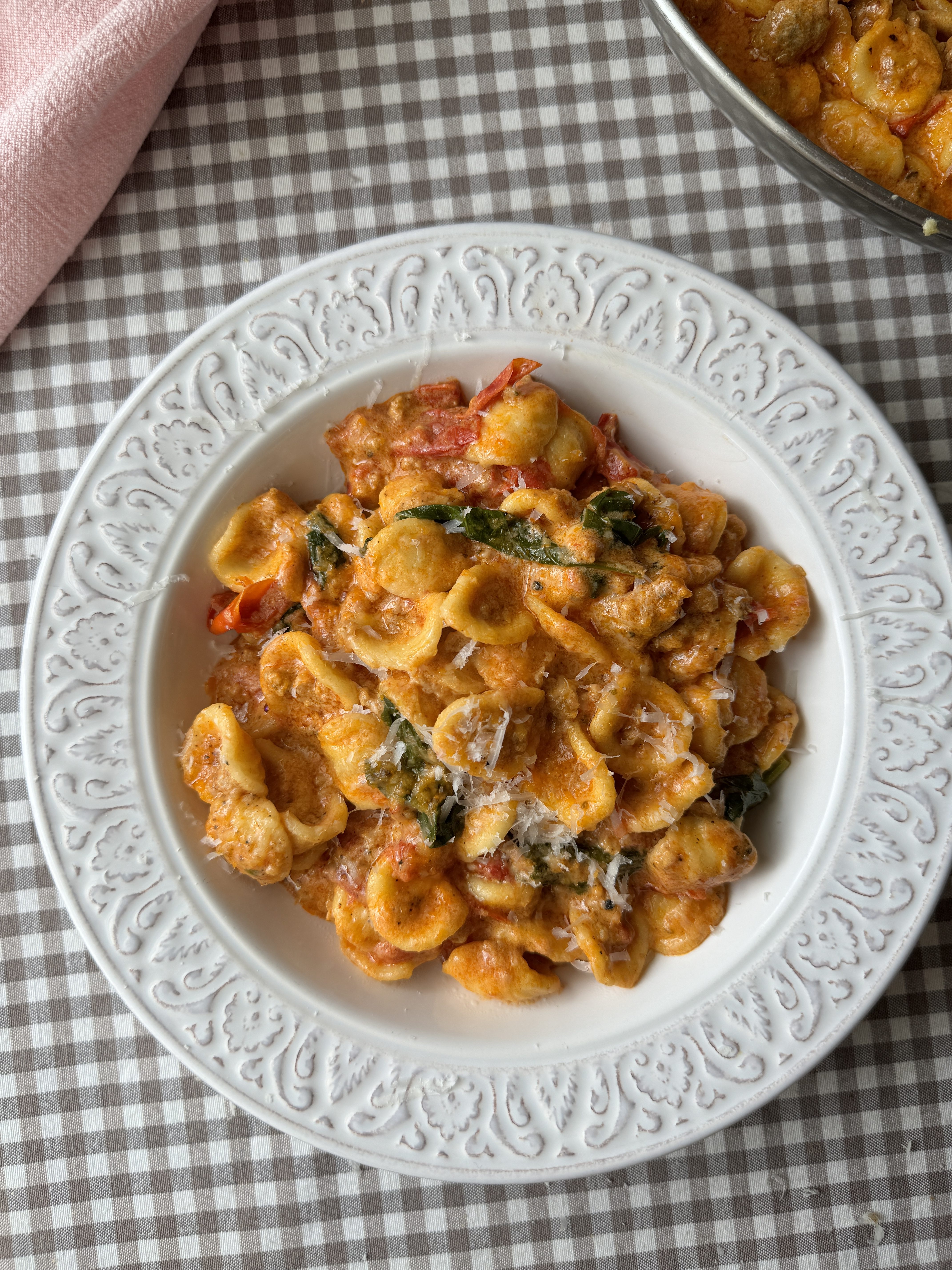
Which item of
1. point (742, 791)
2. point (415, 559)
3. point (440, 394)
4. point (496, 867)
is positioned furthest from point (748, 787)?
point (440, 394)

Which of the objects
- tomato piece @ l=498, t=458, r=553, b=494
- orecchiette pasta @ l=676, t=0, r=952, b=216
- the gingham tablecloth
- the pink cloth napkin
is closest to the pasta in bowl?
tomato piece @ l=498, t=458, r=553, b=494

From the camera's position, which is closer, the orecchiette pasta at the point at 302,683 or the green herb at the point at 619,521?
the green herb at the point at 619,521

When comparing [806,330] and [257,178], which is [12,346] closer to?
[257,178]

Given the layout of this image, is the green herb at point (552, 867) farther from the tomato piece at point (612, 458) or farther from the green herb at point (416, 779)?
the tomato piece at point (612, 458)

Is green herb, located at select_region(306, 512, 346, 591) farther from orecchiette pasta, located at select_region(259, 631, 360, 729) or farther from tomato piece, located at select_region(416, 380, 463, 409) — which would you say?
tomato piece, located at select_region(416, 380, 463, 409)

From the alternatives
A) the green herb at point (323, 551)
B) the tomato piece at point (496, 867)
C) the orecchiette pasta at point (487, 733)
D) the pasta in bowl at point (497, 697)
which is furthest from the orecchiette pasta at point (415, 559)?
the tomato piece at point (496, 867)
